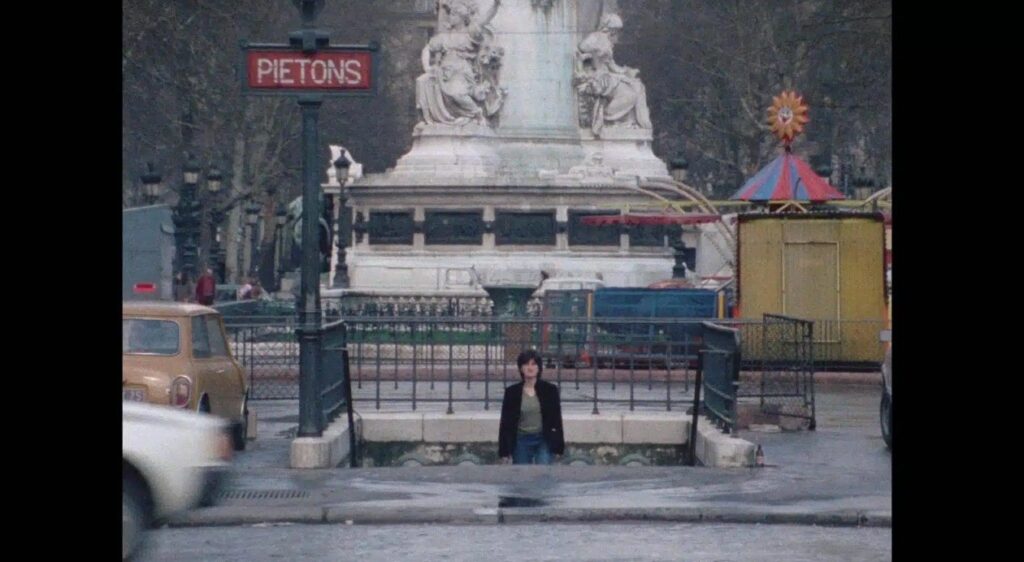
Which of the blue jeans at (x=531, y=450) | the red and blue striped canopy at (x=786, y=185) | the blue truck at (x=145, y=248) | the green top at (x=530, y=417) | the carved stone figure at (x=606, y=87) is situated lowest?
the blue jeans at (x=531, y=450)

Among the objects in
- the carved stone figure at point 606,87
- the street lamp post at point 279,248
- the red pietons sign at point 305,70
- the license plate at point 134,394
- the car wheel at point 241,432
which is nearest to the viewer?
the license plate at point 134,394

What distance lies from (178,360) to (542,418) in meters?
3.01

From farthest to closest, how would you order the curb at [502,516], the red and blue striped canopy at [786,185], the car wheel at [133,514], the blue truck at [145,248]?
the red and blue striped canopy at [786,185] < the blue truck at [145,248] < the curb at [502,516] < the car wheel at [133,514]

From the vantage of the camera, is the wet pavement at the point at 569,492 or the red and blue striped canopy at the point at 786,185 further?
the red and blue striped canopy at the point at 786,185

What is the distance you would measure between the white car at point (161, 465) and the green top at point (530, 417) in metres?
6.12

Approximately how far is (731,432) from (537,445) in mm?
1866

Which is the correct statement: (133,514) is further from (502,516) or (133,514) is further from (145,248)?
(145,248)

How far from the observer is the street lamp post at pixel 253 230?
2847 inches

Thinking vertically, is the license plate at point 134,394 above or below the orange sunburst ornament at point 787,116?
below

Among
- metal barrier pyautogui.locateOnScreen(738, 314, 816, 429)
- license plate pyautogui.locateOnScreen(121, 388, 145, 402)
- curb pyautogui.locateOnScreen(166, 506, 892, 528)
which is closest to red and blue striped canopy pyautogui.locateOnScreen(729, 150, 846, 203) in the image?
metal barrier pyautogui.locateOnScreen(738, 314, 816, 429)

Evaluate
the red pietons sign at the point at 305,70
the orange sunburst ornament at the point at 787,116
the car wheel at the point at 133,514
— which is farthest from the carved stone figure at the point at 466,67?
the car wheel at the point at 133,514

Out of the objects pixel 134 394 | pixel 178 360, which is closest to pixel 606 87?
pixel 178 360

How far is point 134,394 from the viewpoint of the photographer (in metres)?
18.2

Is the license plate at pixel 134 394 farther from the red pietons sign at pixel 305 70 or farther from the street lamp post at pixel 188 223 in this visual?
the street lamp post at pixel 188 223
